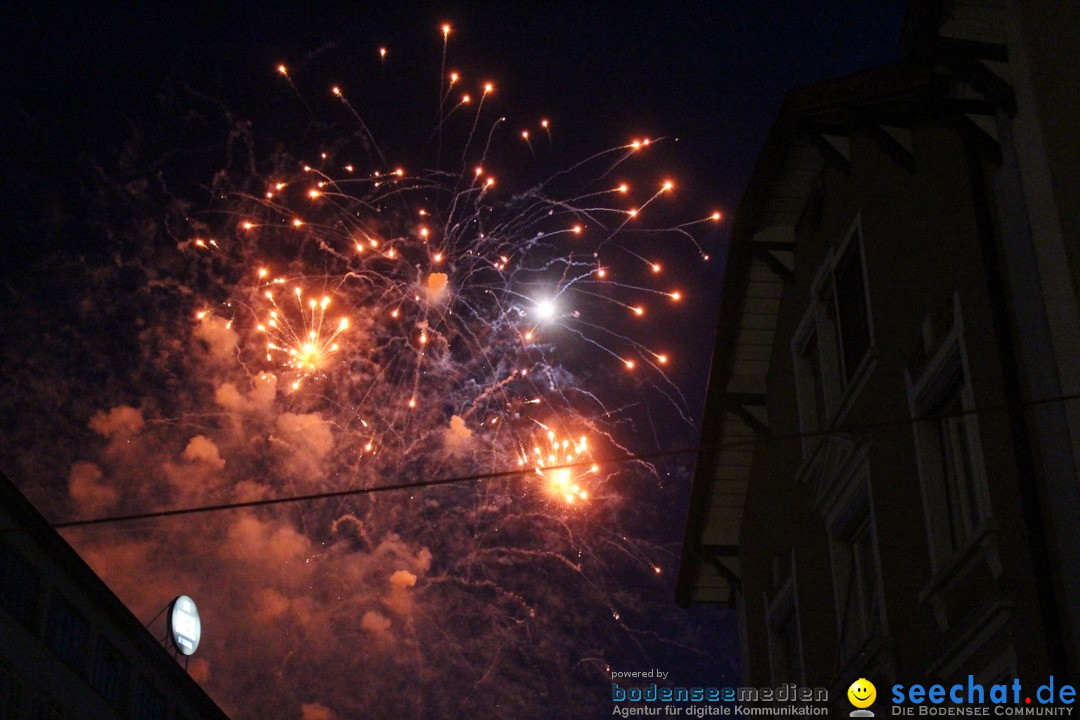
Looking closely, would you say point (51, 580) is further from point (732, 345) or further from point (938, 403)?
point (938, 403)

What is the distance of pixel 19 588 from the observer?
27.9 metres

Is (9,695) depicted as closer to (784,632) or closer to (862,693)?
(784,632)

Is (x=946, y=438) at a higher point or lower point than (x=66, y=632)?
lower

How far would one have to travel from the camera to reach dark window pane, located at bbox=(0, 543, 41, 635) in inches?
1068

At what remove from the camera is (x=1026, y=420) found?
1014cm

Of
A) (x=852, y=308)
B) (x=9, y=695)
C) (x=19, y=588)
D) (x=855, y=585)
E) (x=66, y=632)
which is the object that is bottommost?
(x=855, y=585)

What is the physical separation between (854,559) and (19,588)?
20843mm

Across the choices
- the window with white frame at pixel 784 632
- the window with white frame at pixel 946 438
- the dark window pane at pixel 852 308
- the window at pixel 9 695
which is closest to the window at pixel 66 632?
the window at pixel 9 695

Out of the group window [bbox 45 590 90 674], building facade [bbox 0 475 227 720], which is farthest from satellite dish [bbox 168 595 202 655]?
window [bbox 45 590 90 674]

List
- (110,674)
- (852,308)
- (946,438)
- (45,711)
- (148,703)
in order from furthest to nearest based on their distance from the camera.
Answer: (148,703)
(110,674)
(45,711)
(852,308)
(946,438)

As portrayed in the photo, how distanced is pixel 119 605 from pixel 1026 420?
2836cm

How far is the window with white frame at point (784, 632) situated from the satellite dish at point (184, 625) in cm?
2287

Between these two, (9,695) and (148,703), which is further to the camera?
(148,703)

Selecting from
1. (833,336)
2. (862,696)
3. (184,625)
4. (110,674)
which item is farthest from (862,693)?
(184,625)
